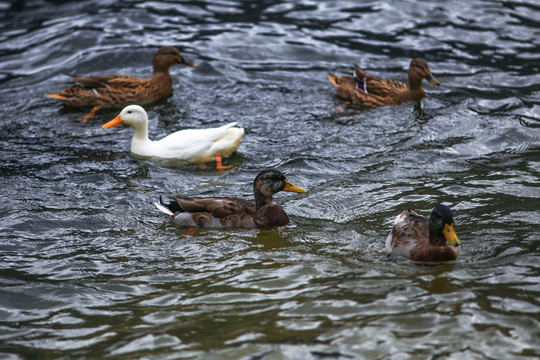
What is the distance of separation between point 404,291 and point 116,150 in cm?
642

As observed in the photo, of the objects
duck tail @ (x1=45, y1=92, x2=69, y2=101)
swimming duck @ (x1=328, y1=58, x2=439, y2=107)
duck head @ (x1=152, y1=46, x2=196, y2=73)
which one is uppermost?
duck head @ (x1=152, y1=46, x2=196, y2=73)

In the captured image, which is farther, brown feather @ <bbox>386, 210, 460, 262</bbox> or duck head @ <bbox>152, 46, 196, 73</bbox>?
duck head @ <bbox>152, 46, 196, 73</bbox>

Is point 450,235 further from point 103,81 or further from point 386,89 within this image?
point 103,81

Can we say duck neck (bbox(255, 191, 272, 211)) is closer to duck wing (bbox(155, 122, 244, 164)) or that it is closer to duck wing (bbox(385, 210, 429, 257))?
duck wing (bbox(385, 210, 429, 257))

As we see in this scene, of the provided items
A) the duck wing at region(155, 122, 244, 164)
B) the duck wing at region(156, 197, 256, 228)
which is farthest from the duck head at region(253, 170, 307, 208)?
the duck wing at region(155, 122, 244, 164)

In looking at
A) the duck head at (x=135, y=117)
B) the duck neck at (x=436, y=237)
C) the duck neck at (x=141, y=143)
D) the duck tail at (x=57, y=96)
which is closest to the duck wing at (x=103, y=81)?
the duck tail at (x=57, y=96)

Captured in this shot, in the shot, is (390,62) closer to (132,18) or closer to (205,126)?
A: (205,126)

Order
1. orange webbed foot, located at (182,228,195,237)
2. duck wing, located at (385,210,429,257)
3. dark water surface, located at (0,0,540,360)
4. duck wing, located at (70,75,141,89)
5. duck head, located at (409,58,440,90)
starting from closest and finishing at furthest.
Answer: dark water surface, located at (0,0,540,360), duck wing, located at (385,210,429,257), orange webbed foot, located at (182,228,195,237), duck head, located at (409,58,440,90), duck wing, located at (70,75,141,89)

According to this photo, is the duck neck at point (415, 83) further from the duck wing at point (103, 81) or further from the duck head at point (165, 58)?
the duck wing at point (103, 81)

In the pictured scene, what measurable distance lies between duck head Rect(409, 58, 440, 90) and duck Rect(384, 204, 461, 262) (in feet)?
18.7

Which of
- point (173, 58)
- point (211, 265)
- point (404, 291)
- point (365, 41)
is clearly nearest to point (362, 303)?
point (404, 291)

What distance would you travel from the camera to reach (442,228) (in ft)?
21.4

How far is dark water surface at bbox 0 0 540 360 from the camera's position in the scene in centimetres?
545

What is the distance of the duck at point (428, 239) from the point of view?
6492mm
